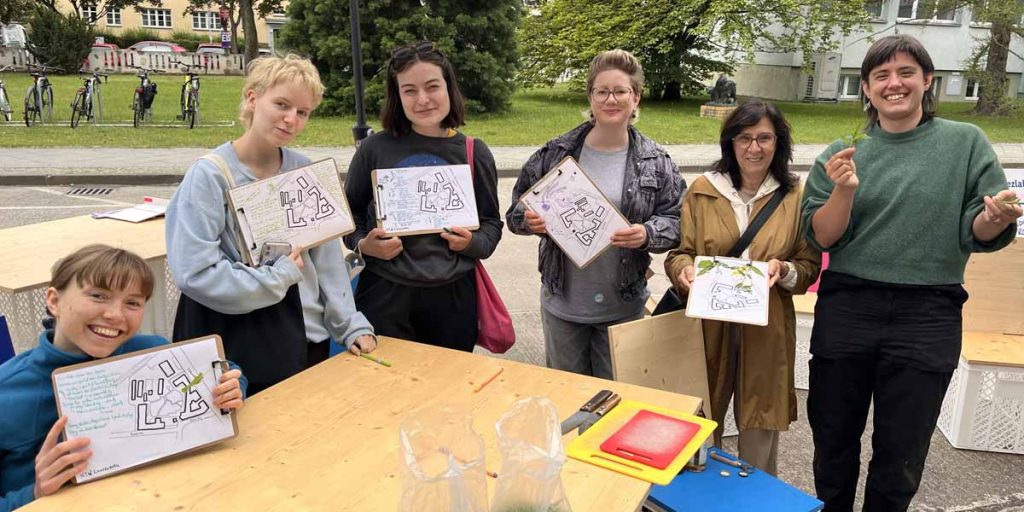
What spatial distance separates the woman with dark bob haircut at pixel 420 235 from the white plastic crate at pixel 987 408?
2593mm

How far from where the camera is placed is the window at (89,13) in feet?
137

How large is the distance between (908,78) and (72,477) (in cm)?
265

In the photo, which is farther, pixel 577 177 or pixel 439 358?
pixel 577 177

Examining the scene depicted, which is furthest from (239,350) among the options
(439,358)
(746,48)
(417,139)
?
(746,48)

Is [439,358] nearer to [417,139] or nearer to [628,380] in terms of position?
[628,380]

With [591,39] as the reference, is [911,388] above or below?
below

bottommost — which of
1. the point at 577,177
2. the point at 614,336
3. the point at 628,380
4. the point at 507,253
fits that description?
the point at 507,253

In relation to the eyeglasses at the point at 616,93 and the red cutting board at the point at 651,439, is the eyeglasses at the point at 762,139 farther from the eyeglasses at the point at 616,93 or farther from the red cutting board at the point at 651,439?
the red cutting board at the point at 651,439

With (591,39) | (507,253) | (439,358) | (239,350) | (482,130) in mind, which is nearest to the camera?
(239,350)

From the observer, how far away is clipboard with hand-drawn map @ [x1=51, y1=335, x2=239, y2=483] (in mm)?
1745

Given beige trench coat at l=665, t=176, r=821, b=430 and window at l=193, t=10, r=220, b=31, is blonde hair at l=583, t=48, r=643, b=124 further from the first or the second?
window at l=193, t=10, r=220, b=31

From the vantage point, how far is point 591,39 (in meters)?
22.8

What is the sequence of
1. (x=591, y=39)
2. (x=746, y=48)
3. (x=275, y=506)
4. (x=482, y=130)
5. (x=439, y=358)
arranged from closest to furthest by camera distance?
1. (x=275, y=506)
2. (x=439, y=358)
3. (x=482, y=130)
4. (x=746, y=48)
5. (x=591, y=39)

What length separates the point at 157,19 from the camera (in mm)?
51625
